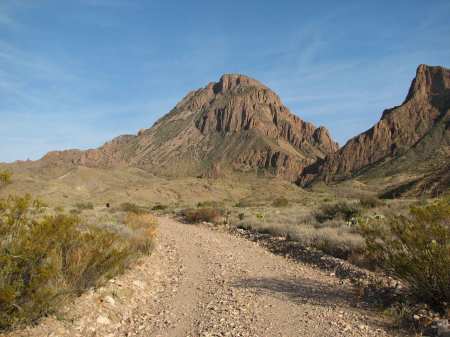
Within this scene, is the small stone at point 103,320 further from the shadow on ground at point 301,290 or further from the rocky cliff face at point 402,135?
the rocky cliff face at point 402,135

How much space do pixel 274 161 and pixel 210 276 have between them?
151580mm

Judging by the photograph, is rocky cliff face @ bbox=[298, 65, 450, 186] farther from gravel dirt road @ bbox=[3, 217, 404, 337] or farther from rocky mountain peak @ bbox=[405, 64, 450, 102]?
gravel dirt road @ bbox=[3, 217, 404, 337]

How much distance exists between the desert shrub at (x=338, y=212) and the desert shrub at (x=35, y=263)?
13808mm

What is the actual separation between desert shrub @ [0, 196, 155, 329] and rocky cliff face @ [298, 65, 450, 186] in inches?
4753

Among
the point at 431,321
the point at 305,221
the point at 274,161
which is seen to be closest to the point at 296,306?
the point at 431,321

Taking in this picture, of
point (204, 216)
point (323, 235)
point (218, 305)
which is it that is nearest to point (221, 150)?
point (204, 216)

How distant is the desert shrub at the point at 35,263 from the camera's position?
509 centimetres

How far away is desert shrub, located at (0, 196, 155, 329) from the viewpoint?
16.7ft

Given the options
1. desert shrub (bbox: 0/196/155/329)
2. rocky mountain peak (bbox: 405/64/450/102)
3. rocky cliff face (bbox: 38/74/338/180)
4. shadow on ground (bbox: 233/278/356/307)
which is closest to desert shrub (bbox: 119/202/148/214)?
shadow on ground (bbox: 233/278/356/307)

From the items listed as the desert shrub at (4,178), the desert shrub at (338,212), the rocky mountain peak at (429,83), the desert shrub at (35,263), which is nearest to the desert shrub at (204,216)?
the desert shrub at (338,212)

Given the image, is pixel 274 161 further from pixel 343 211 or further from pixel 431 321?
pixel 431 321

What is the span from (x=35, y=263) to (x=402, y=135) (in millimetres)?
144307

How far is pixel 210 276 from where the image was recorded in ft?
31.3

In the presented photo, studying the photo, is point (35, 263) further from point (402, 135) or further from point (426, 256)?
point (402, 135)
